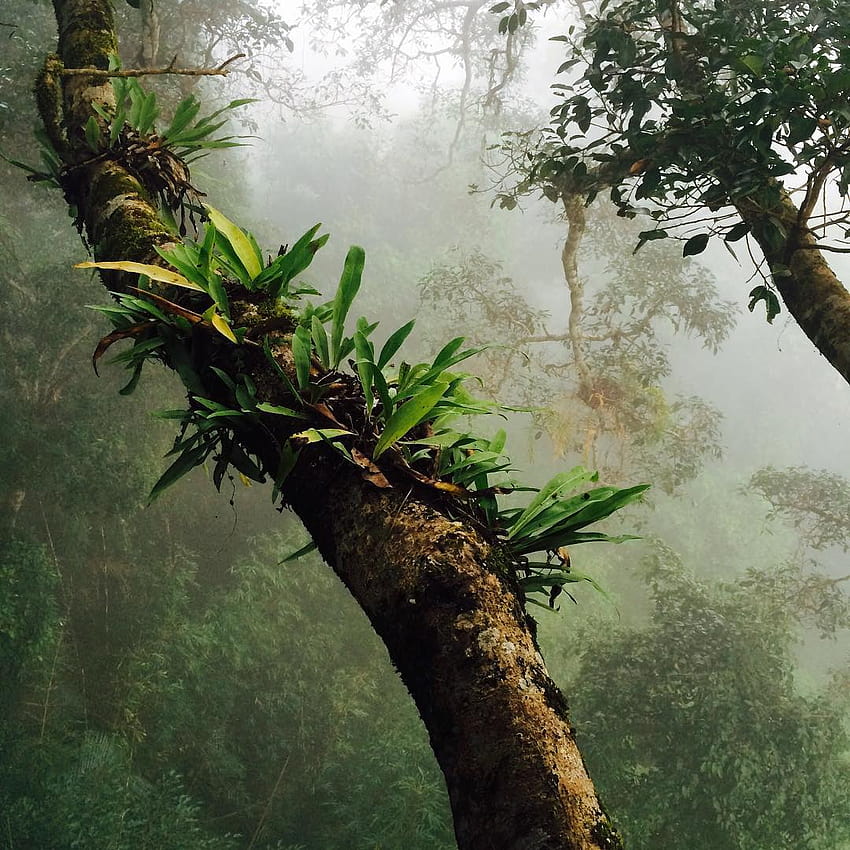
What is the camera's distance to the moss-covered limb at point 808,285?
1.66m

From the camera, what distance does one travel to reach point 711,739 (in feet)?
14.5

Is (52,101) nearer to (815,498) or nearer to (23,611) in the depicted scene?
(23,611)

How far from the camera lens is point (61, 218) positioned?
716cm

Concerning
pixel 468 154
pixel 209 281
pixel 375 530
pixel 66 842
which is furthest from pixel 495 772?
pixel 468 154

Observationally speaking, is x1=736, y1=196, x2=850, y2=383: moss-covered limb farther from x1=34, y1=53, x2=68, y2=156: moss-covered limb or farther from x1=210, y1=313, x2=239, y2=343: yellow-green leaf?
x1=34, y1=53, x2=68, y2=156: moss-covered limb

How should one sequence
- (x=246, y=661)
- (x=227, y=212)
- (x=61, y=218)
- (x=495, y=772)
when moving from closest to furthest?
(x=495, y=772) → (x=246, y=661) → (x=61, y=218) → (x=227, y=212)

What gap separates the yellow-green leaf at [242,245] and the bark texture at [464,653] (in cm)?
37

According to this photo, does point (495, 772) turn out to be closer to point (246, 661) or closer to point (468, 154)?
point (246, 661)

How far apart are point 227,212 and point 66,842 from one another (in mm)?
6127

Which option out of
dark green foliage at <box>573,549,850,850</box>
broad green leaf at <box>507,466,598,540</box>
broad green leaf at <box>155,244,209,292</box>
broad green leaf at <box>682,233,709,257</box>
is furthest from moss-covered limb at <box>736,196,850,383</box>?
dark green foliage at <box>573,549,850,850</box>

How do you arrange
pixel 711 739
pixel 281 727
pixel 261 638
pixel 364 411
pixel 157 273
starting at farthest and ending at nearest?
pixel 261 638 → pixel 281 727 → pixel 711 739 → pixel 157 273 → pixel 364 411

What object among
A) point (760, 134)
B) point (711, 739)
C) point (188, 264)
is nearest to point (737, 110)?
point (760, 134)

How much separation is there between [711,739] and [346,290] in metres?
4.22

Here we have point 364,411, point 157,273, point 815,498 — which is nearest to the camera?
point 364,411
